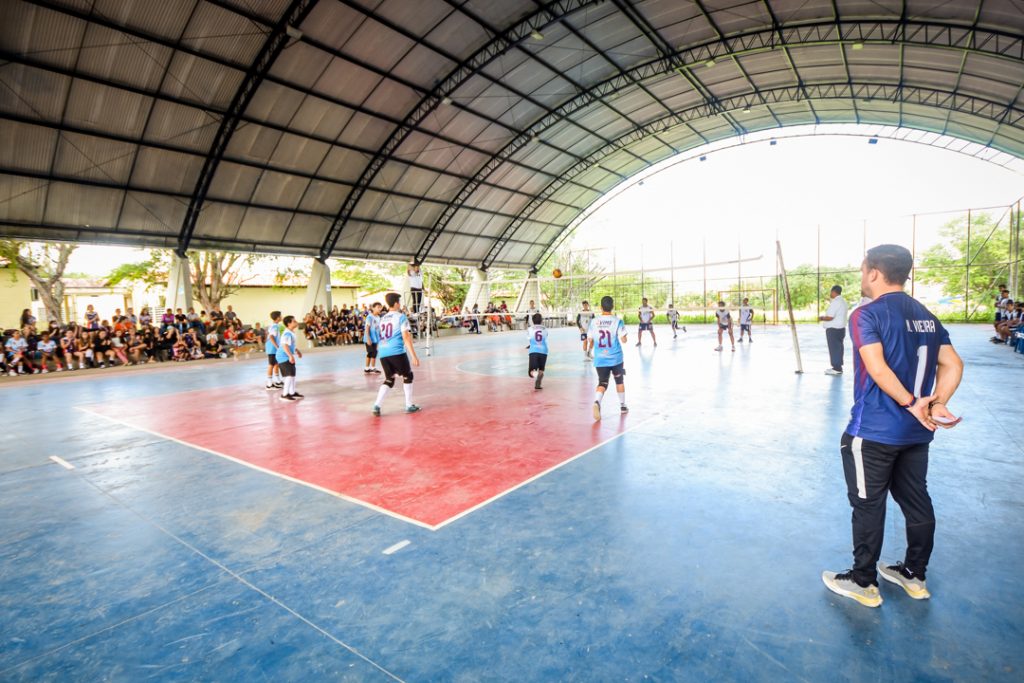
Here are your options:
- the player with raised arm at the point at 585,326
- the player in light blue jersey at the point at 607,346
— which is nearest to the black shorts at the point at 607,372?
the player in light blue jersey at the point at 607,346

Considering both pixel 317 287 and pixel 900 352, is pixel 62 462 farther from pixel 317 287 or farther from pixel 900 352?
pixel 317 287

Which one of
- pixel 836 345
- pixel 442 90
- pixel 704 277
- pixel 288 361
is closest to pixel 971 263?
pixel 704 277

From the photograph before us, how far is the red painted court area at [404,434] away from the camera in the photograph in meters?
4.77

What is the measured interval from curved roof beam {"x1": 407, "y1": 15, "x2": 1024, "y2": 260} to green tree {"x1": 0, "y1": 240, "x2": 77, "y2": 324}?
2176cm

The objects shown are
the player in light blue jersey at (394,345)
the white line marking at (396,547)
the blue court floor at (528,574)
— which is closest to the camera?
the blue court floor at (528,574)

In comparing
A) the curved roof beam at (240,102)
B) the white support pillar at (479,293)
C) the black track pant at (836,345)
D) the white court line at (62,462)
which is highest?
the curved roof beam at (240,102)

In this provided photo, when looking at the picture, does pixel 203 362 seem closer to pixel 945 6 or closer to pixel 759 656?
pixel 759 656

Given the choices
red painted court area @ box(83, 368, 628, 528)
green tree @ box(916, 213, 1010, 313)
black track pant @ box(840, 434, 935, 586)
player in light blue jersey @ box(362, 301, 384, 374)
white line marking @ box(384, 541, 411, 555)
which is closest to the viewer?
black track pant @ box(840, 434, 935, 586)

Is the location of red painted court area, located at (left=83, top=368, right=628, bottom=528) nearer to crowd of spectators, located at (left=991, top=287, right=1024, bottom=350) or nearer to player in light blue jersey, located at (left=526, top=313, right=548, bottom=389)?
player in light blue jersey, located at (left=526, top=313, right=548, bottom=389)

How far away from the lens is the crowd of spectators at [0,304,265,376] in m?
16.8

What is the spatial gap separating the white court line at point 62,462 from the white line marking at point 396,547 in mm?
4846

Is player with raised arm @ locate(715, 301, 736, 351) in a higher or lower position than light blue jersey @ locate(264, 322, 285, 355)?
lower

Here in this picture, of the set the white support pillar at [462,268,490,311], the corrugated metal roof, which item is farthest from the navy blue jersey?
the white support pillar at [462,268,490,311]

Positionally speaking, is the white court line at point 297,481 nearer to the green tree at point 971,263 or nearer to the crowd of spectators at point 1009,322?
the crowd of spectators at point 1009,322
